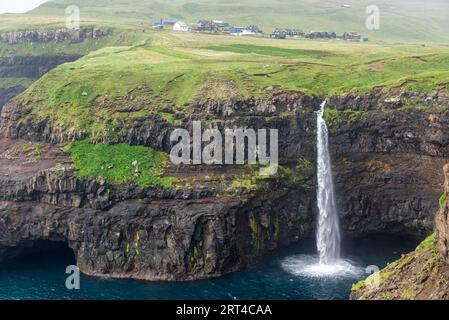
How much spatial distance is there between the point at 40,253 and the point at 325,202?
51.2m

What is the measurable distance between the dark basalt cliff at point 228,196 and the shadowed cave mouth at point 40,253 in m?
0.85

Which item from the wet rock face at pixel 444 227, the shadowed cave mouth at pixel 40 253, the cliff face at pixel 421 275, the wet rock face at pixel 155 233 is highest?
the wet rock face at pixel 444 227

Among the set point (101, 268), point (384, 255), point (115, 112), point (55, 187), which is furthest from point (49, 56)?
point (384, 255)

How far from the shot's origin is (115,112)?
105812mm

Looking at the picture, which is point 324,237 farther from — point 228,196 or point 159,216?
point 159,216

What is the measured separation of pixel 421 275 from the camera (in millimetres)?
56094

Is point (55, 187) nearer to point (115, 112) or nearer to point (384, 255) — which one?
point (115, 112)

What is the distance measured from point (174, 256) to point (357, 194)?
3485cm

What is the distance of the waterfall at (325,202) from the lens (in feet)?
322

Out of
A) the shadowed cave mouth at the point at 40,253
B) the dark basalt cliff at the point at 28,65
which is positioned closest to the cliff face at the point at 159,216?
the shadowed cave mouth at the point at 40,253

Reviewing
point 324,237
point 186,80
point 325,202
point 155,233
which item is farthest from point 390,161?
point 155,233

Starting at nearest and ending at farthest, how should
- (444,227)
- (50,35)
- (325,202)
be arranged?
(444,227), (325,202), (50,35)

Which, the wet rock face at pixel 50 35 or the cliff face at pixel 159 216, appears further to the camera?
the wet rock face at pixel 50 35

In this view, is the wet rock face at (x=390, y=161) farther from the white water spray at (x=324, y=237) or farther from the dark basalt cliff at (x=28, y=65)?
the dark basalt cliff at (x=28, y=65)
